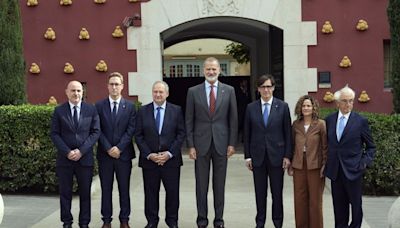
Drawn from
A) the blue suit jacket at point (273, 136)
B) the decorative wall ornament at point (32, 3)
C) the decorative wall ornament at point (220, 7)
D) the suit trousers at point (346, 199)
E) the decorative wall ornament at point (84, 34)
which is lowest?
the suit trousers at point (346, 199)

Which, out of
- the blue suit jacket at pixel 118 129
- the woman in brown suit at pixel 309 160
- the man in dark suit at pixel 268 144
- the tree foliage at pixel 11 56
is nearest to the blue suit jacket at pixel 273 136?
the man in dark suit at pixel 268 144

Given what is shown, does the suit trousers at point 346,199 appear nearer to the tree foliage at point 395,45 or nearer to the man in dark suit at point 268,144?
the man in dark suit at point 268,144

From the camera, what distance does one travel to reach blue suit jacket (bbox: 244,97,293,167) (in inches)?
257

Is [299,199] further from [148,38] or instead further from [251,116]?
[148,38]

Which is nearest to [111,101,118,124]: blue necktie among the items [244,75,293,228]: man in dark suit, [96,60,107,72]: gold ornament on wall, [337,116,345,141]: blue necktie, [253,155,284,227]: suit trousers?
[244,75,293,228]: man in dark suit

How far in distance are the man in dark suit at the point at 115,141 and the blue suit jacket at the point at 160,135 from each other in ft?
0.43

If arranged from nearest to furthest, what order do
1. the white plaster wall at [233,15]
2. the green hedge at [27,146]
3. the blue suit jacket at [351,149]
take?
the blue suit jacket at [351,149] → the green hedge at [27,146] → the white plaster wall at [233,15]

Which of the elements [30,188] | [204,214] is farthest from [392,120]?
[30,188]

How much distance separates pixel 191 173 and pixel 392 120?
3.97 meters

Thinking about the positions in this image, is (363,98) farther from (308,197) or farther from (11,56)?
(11,56)

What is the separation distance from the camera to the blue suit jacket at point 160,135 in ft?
22.2

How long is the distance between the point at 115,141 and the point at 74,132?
483 millimetres

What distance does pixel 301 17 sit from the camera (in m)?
12.2

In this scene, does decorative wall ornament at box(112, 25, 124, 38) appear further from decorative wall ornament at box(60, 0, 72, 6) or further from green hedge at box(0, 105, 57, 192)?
green hedge at box(0, 105, 57, 192)
